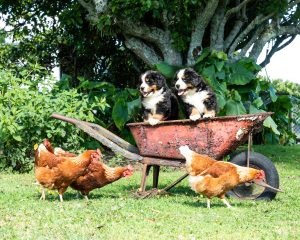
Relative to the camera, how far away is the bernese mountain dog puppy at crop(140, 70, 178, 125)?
7.64 m

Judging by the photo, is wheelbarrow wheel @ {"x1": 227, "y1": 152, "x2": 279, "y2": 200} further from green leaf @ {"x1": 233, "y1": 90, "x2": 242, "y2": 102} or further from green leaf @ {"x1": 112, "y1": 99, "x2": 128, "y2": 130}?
green leaf @ {"x1": 112, "y1": 99, "x2": 128, "y2": 130}

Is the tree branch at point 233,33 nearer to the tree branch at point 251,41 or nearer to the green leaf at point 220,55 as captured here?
the tree branch at point 251,41

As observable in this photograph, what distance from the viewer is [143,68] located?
1544 cm

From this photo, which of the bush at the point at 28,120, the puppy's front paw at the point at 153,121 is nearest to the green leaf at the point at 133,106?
the bush at the point at 28,120

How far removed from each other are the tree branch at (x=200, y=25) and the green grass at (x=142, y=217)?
5.90 m

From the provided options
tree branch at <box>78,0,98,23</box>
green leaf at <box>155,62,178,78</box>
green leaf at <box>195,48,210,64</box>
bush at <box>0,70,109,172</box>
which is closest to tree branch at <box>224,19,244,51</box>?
green leaf at <box>195,48,210,64</box>

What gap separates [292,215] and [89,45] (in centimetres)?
1123

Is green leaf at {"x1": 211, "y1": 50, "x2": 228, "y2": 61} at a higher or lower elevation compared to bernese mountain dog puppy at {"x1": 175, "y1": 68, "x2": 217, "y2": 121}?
higher

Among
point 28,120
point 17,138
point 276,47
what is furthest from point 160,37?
point 17,138

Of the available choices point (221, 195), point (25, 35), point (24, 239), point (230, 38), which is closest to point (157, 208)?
point (221, 195)

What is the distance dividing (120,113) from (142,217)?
23.6 ft

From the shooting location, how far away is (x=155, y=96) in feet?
25.3

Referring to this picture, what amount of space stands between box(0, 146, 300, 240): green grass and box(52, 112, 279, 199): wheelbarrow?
1.02ft

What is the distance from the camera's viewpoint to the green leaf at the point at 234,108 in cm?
1192
